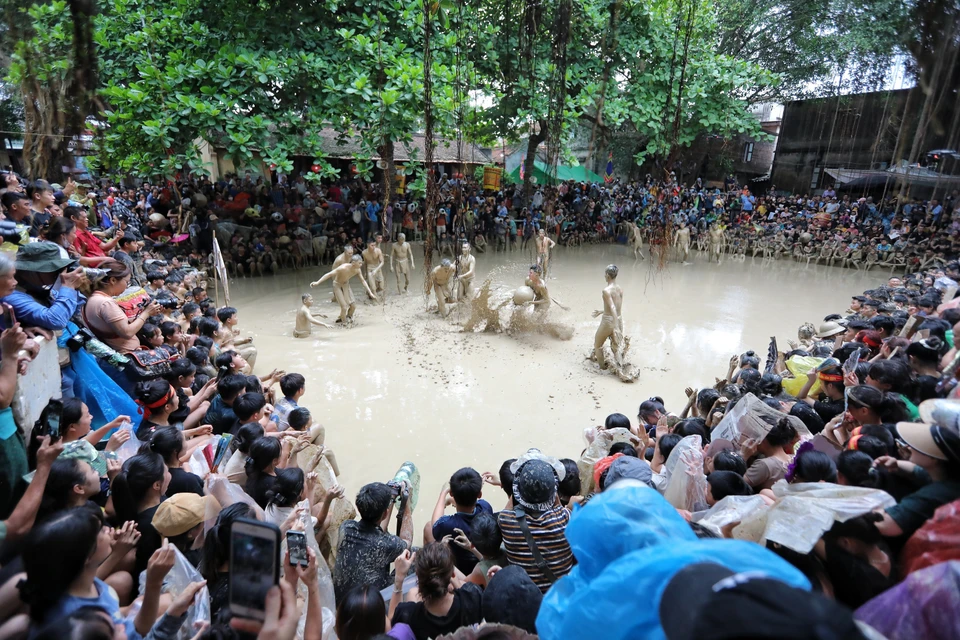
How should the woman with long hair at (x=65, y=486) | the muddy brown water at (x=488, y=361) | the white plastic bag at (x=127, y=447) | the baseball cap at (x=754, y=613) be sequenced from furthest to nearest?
the muddy brown water at (x=488, y=361) < the white plastic bag at (x=127, y=447) < the woman with long hair at (x=65, y=486) < the baseball cap at (x=754, y=613)

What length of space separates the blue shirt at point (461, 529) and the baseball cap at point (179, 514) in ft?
3.90

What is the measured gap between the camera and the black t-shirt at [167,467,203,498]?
107 inches

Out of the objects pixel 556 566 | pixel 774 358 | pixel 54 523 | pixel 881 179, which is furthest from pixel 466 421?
pixel 881 179

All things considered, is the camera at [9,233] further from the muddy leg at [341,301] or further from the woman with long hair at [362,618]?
the woman with long hair at [362,618]

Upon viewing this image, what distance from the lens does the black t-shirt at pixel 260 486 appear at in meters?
2.88

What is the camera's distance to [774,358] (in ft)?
19.8

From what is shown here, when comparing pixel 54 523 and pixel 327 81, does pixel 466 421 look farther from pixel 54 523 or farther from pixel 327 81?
pixel 327 81

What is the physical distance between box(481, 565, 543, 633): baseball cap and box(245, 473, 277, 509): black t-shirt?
5.00 feet

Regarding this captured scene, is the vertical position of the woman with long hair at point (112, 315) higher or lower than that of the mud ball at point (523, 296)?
higher

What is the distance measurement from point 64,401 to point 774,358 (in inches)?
271

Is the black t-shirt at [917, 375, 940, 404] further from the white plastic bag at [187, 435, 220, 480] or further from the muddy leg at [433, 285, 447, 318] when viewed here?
the muddy leg at [433, 285, 447, 318]

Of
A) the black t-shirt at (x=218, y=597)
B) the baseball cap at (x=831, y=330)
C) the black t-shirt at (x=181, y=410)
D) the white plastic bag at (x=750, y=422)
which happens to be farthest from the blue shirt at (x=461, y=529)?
the baseball cap at (x=831, y=330)

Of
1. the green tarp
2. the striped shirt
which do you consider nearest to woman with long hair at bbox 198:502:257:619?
the striped shirt

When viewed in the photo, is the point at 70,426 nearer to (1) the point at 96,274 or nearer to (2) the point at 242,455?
(2) the point at 242,455
